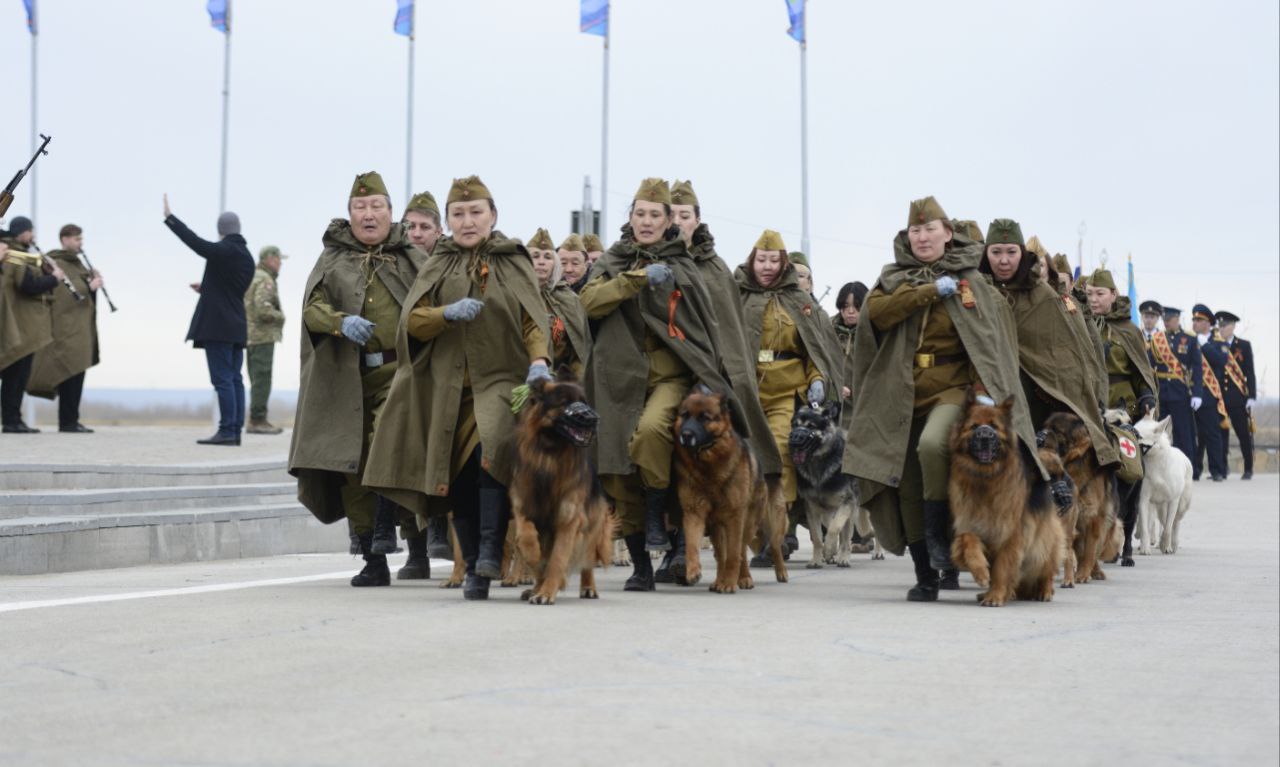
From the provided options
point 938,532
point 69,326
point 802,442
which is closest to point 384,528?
point 802,442

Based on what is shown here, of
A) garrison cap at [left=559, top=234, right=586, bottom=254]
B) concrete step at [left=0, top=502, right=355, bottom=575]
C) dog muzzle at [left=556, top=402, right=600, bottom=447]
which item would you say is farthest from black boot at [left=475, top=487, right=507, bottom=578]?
garrison cap at [left=559, top=234, right=586, bottom=254]

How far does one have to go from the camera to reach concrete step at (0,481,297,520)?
1377 centimetres

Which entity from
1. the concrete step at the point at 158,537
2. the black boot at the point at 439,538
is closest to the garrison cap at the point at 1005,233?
the black boot at the point at 439,538

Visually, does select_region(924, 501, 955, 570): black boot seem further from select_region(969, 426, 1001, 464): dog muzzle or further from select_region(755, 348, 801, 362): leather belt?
select_region(755, 348, 801, 362): leather belt

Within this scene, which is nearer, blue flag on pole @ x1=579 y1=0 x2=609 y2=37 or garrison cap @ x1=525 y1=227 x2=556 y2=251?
garrison cap @ x1=525 y1=227 x2=556 y2=251

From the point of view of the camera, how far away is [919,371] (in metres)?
11.1

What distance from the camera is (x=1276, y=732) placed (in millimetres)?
6352

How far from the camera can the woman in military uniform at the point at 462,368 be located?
10367 millimetres

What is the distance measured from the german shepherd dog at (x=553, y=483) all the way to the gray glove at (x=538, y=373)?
0.05 metres

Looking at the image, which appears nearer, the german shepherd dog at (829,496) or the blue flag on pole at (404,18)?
the german shepherd dog at (829,496)

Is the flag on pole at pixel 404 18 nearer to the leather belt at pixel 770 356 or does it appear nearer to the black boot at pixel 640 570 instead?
the leather belt at pixel 770 356

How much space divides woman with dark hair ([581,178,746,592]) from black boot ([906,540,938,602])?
1.33 metres

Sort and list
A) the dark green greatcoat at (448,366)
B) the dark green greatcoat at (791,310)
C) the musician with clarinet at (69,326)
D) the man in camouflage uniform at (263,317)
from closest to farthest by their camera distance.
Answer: the dark green greatcoat at (448,366), the dark green greatcoat at (791,310), the musician with clarinet at (69,326), the man in camouflage uniform at (263,317)

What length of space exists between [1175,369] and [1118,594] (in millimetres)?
18693
